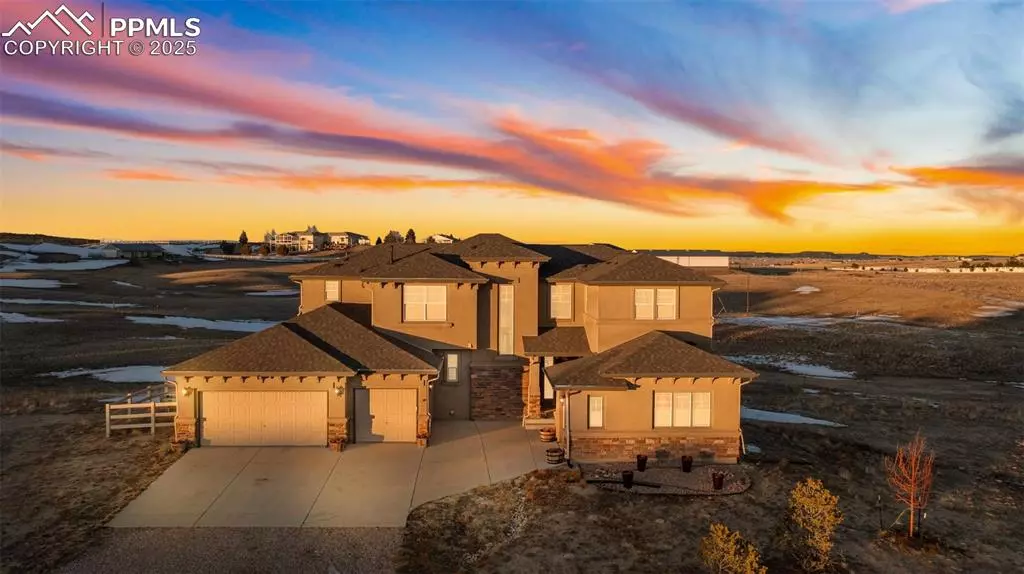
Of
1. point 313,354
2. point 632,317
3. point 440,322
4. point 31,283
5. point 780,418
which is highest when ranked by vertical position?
point 632,317

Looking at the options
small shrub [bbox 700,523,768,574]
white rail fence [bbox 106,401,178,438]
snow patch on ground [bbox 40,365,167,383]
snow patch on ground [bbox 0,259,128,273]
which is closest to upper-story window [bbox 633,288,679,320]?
small shrub [bbox 700,523,768,574]

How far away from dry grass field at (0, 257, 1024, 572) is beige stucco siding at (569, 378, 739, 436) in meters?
1.89

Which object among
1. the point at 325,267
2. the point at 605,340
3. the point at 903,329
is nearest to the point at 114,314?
the point at 325,267

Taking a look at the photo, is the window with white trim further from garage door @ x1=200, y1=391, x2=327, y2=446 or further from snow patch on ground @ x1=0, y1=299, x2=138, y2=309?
snow patch on ground @ x1=0, y1=299, x2=138, y2=309

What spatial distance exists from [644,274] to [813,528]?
11389 mm

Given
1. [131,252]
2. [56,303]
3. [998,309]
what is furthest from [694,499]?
[131,252]

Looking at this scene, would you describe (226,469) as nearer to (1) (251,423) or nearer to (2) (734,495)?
(1) (251,423)

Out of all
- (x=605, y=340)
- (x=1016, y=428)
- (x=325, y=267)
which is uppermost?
(x=325, y=267)

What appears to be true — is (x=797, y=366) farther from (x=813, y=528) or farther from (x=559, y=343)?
(x=813, y=528)

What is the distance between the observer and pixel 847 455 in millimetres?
20859

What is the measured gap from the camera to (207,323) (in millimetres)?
52375

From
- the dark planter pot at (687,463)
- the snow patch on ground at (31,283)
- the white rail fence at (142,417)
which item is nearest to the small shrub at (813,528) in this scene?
the dark planter pot at (687,463)

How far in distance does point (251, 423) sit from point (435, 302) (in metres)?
7.95

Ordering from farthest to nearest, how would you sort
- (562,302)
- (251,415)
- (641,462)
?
(562,302) → (251,415) → (641,462)
